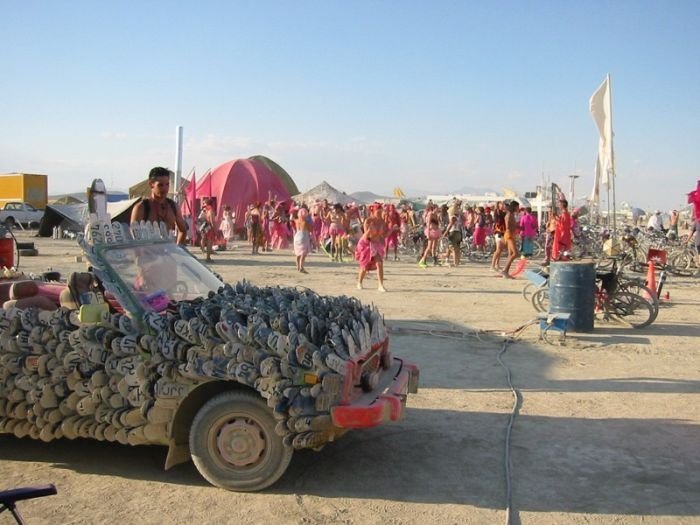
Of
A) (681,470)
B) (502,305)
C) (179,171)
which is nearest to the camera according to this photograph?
(681,470)

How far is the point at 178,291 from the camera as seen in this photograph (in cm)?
525

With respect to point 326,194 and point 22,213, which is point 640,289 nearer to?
point 326,194

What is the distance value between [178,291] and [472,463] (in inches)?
99.0

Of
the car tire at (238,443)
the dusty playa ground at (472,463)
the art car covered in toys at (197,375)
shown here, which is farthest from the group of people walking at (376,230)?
the car tire at (238,443)

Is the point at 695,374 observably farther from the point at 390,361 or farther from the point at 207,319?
the point at 207,319

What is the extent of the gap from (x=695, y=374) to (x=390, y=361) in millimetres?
4097

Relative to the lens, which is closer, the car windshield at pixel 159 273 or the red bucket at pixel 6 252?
the car windshield at pixel 159 273

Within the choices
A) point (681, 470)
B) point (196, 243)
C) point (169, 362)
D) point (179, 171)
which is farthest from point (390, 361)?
point (196, 243)

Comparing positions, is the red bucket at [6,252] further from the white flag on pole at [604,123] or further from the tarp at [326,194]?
the tarp at [326,194]

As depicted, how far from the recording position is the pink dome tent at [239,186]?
34.7m

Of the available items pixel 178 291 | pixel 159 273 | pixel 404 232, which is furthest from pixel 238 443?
pixel 404 232

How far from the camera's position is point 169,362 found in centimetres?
423

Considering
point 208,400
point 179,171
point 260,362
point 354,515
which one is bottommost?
point 354,515

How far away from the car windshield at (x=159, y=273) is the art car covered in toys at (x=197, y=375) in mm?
23
